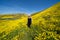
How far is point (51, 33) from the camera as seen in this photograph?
36.2 metres

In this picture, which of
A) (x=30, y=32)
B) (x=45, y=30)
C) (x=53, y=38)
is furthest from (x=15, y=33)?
(x=53, y=38)

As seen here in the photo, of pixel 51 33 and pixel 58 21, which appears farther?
pixel 58 21

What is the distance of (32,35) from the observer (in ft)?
119

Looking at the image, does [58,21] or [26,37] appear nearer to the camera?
[26,37]

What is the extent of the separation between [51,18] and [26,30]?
12.4m

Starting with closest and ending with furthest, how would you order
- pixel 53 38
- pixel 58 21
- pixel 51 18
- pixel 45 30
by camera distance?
pixel 53 38 → pixel 45 30 → pixel 58 21 → pixel 51 18

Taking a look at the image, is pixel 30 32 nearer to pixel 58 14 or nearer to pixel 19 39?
pixel 19 39

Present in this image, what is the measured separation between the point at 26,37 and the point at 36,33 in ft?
12.3

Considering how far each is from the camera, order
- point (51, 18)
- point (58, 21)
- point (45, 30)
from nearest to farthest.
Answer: point (45, 30) → point (58, 21) → point (51, 18)

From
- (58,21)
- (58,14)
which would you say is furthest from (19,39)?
(58,14)

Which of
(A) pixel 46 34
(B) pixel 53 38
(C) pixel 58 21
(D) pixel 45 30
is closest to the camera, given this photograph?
(B) pixel 53 38

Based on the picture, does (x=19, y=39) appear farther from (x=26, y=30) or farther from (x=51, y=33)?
(x=51, y=33)

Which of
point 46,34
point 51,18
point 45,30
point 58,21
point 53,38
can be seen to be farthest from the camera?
point 51,18

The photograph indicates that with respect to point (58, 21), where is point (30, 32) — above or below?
below
